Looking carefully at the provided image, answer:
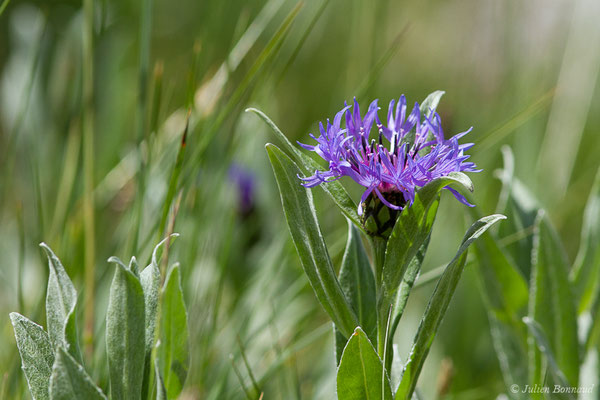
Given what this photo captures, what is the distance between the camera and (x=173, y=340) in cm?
65

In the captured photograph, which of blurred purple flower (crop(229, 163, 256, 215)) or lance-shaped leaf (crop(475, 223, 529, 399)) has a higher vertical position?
blurred purple flower (crop(229, 163, 256, 215))

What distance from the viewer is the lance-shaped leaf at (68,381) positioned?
521mm

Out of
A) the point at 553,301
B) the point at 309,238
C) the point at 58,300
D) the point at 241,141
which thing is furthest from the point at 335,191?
the point at 241,141

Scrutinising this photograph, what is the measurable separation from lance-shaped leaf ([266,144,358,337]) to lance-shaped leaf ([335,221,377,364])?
0.07 metres

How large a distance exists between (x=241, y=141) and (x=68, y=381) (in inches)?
35.6

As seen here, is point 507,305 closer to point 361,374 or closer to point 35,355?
point 361,374

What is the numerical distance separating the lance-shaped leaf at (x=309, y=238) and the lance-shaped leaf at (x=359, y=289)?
0.24 ft

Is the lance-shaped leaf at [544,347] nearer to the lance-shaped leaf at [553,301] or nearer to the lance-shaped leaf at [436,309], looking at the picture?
the lance-shaped leaf at [553,301]

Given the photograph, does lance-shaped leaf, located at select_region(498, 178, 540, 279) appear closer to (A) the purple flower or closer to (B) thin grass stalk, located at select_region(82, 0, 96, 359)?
(A) the purple flower

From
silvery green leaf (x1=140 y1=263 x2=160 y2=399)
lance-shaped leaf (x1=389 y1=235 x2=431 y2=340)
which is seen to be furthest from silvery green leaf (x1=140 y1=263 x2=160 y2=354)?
lance-shaped leaf (x1=389 y1=235 x2=431 y2=340)

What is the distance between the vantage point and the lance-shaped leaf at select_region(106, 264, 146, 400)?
1.88 feet

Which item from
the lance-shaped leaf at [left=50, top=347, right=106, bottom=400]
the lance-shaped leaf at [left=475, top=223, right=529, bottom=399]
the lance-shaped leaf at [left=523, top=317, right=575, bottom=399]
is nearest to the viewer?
the lance-shaped leaf at [left=50, top=347, right=106, bottom=400]

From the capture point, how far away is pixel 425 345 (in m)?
0.60

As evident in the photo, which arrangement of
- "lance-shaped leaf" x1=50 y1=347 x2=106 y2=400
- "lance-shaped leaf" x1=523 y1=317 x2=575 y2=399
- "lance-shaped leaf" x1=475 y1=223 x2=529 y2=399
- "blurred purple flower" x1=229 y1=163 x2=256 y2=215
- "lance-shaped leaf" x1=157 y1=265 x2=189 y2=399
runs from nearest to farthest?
1. "lance-shaped leaf" x1=50 y1=347 x2=106 y2=400
2. "lance-shaped leaf" x1=157 y1=265 x2=189 y2=399
3. "lance-shaped leaf" x1=523 y1=317 x2=575 y2=399
4. "lance-shaped leaf" x1=475 y1=223 x2=529 y2=399
5. "blurred purple flower" x1=229 y1=163 x2=256 y2=215
